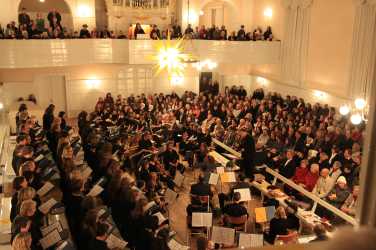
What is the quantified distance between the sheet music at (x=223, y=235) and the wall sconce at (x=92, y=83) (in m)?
16.0

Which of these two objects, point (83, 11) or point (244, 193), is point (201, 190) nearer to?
point (244, 193)

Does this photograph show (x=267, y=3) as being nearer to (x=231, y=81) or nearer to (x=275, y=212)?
(x=231, y=81)

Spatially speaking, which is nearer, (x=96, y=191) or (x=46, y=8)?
(x=96, y=191)

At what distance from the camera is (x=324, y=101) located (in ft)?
61.8

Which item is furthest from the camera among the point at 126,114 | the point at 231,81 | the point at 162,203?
the point at 231,81

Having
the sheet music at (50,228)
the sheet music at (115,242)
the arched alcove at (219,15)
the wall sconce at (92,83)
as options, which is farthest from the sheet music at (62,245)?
the arched alcove at (219,15)

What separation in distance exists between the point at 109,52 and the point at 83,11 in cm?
298

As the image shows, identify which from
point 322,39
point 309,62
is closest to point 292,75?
point 309,62

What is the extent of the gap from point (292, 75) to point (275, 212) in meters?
14.0

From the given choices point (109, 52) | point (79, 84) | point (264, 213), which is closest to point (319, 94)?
point (109, 52)

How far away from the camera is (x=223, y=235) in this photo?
745 centimetres

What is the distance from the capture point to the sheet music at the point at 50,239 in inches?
262

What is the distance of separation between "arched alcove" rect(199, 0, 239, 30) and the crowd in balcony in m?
1.65

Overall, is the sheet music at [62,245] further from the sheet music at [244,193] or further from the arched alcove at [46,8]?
the arched alcove at [46,8]
